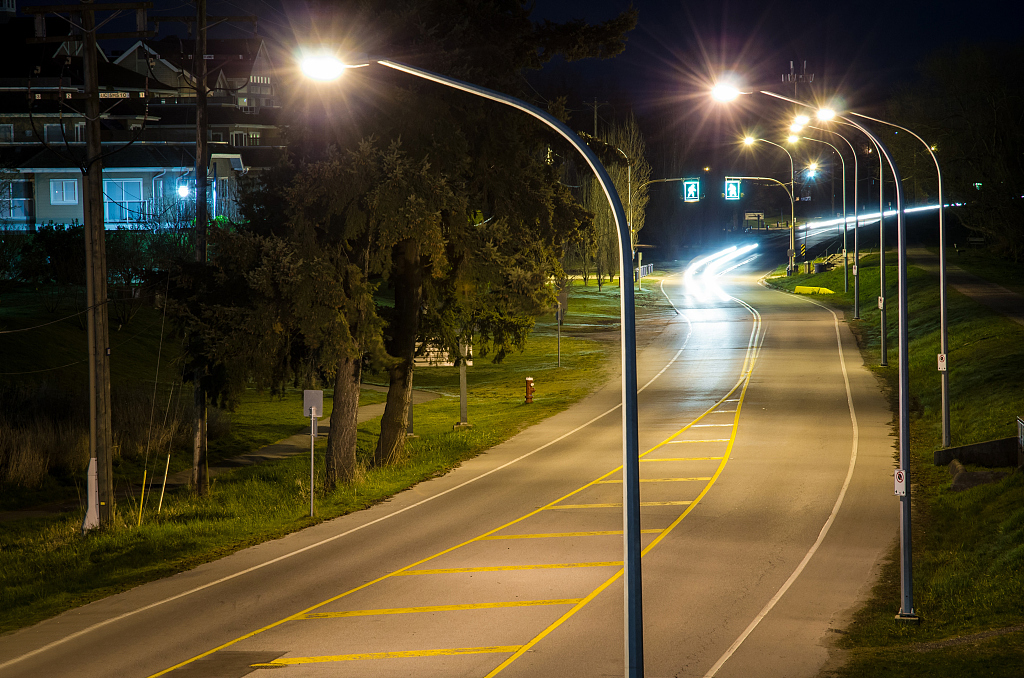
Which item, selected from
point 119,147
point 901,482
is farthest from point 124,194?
point 901,482

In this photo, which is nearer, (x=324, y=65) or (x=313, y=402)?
(x=324, y=65)

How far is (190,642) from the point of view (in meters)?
14.1

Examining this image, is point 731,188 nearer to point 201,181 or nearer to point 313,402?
point 201,181

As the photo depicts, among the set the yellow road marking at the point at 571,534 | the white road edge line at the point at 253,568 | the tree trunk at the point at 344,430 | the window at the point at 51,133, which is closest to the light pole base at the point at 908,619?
the yellow road marking at the point at 571,534

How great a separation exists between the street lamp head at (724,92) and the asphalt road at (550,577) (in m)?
7.86

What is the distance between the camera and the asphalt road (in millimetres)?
13359

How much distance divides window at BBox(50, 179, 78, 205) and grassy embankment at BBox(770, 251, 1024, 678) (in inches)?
2029

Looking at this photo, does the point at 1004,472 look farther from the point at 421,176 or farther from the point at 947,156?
the point at 947,156

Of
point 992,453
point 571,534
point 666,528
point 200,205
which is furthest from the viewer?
point 200,205

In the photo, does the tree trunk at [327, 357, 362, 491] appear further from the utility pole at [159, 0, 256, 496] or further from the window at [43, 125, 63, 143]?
the window at [43, 125, 63, 143]

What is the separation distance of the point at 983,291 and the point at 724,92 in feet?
162

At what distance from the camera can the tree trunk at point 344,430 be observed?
26.8 meters

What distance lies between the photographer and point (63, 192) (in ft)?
213

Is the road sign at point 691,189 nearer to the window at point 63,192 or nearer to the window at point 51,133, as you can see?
the window at point 63,192
